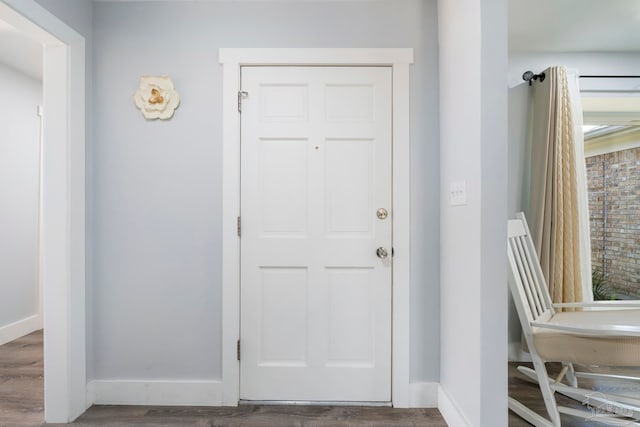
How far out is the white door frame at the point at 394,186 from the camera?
2.16m

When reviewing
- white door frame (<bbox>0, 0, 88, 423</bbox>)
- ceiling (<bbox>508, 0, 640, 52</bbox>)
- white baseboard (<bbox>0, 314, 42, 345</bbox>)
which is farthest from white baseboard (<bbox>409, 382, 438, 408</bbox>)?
white baseboard (<bbox>0, 314, 42, 345</bbox>)

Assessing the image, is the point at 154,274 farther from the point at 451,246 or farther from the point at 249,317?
the point at 451,246

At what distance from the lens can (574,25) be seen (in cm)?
249

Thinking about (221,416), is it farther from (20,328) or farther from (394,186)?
(20,328)

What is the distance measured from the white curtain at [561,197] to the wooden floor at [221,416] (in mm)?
1368

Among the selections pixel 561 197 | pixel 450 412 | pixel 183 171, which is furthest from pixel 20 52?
pixel 561 197

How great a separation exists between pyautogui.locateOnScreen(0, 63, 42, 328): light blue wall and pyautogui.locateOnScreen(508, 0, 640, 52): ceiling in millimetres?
4034

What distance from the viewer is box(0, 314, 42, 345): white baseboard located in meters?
3.20

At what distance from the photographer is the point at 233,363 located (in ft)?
7.14

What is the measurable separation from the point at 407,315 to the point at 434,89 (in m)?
1.30

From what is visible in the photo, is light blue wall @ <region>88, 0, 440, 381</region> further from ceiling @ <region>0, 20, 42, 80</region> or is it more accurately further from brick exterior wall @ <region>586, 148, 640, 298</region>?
brick exterior wall @ <region>586, 148, 640, 298</region>

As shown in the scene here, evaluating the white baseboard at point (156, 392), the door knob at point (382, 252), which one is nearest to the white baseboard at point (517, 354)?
the door knob at point (382, 252)

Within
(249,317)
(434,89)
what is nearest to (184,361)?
(249,317)

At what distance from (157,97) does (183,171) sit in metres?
0.44
